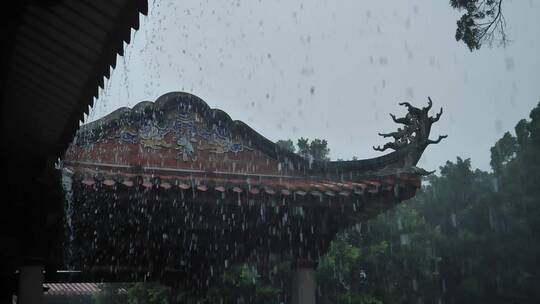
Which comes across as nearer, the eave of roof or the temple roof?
the eave of roof

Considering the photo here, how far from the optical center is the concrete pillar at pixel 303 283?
Result: 230 inches

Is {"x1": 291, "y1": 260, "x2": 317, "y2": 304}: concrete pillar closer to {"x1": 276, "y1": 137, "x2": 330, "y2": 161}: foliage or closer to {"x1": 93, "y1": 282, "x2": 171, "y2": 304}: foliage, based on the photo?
{"x1": 93, "y1": 282, "x2": 171, "y2": 304}: foliage

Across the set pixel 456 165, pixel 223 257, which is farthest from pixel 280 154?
pixel 456 165

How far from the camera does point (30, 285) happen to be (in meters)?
5.13

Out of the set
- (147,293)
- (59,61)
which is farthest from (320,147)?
(59,61)

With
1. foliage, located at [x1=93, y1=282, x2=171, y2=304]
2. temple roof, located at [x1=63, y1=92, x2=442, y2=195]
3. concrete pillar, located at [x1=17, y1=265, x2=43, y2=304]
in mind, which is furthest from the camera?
foliage, located at [x1=93, y1=282, x2=171, y2=304]

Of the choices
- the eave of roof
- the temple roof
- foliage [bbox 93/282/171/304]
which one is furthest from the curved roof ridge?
foliage [bbox 93/282/171/304]

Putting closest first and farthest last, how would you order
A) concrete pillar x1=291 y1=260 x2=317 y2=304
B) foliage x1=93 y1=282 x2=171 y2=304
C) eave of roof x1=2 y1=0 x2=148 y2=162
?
1. eave of roof x1=2 y1=0 x2=148 y2=162
2. concrete pillar x1=291 y1=260 x2=317 y2=304
3. foliage x1=93 y1=282 x2=171 y2=304

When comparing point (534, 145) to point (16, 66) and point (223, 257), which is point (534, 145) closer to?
point (223, 257)

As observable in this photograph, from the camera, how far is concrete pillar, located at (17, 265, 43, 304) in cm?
505

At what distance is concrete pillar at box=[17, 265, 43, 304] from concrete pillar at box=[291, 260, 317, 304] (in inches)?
100

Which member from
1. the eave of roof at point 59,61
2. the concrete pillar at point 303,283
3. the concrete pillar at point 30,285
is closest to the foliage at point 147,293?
the concrete pillar at point 303,283

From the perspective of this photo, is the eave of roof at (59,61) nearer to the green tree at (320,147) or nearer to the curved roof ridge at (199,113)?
the curved roof ridge at (199,113)

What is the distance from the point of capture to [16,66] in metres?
2.58
